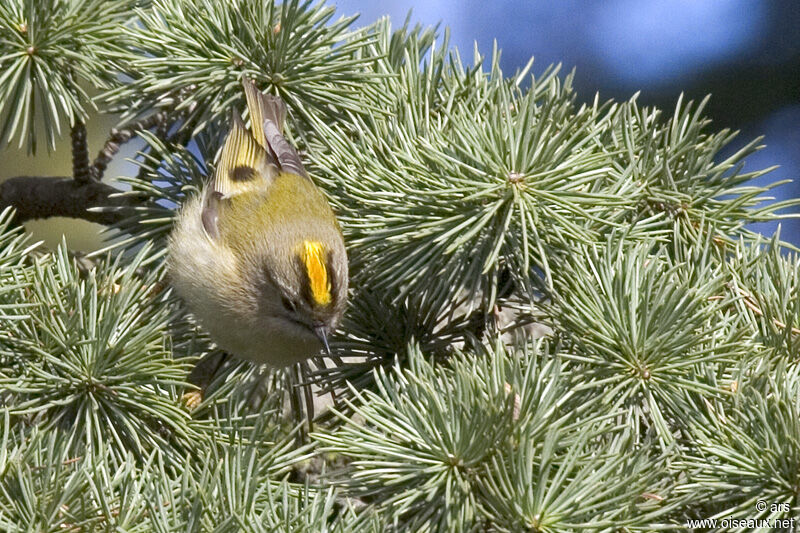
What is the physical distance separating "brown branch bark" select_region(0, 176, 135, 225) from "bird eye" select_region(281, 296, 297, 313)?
1.65 ft

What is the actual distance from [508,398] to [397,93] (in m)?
0.98

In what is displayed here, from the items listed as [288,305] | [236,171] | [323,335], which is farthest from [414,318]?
[236,171]

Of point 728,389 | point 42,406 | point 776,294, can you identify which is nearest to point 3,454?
point 42,406

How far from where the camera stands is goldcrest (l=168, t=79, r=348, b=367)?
6.77 ft

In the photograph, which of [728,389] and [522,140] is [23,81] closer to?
[522,140]

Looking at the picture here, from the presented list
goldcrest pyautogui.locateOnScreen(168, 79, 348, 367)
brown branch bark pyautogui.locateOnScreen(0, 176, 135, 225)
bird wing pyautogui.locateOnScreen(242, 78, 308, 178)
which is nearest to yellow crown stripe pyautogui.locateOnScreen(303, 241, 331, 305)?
goldcrest pyautogui.locateOnScreen(168, 79, 348, 367)

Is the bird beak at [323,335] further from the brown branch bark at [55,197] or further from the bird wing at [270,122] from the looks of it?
the brown branch bark at [55,197]

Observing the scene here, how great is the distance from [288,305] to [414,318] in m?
0.72

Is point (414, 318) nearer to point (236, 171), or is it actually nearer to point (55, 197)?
point (55, 197)

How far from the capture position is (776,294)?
1624mm

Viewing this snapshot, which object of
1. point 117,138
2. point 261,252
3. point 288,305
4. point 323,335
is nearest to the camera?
point 323,335

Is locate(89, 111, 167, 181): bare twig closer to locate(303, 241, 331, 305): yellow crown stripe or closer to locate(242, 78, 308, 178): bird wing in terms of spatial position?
locate(242, 78, 308, 178): bird wing

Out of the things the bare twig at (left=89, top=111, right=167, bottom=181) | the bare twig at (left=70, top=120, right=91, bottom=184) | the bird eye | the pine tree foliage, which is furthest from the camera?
the bird eye

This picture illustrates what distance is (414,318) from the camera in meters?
1.76
